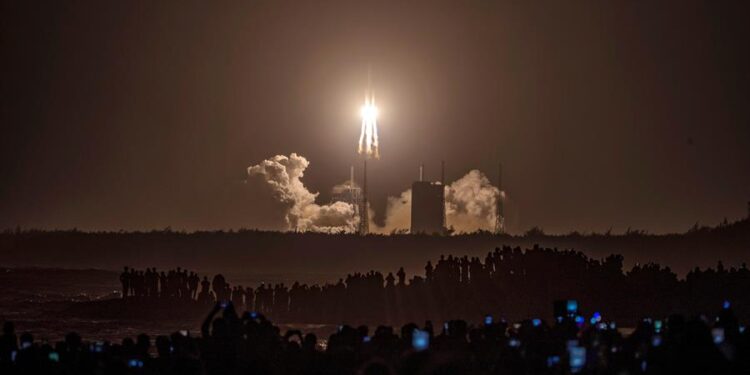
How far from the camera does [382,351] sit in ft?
143

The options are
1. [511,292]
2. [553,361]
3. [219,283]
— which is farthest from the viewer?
[219,283]

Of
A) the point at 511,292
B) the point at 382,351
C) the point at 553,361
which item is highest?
the point at 511,292

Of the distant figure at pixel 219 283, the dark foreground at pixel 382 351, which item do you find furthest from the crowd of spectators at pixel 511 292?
the dark foreground at pixel 382 351

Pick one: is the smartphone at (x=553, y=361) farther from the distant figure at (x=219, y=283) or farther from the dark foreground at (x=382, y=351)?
the distant figure at (x=219, y=283)

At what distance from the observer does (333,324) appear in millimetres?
102312

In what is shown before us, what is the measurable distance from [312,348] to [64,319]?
80.3 m

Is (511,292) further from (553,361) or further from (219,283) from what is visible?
(553,361)

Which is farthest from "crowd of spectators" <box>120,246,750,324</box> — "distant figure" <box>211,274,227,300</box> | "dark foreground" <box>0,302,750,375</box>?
"dark foreground" <box>0,302,750,375</box>

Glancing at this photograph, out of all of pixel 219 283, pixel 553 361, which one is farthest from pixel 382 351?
pixel 219 283

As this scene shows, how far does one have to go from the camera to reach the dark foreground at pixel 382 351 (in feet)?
125

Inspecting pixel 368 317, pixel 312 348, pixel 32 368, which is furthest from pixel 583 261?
pixel 32 368

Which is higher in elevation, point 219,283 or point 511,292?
point 219,283

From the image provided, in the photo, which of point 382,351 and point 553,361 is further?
point 382,351

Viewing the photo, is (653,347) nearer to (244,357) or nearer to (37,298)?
(244,357)
